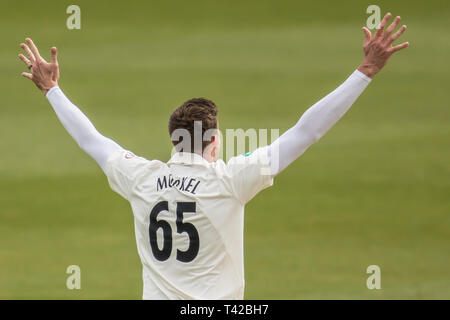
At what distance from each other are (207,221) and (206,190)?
0.13 meters

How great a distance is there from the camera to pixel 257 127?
33.4 ft

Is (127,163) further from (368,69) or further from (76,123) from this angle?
(368,69)

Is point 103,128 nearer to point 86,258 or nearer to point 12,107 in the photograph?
point 12,107

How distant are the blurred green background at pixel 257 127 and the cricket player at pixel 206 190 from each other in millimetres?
3569

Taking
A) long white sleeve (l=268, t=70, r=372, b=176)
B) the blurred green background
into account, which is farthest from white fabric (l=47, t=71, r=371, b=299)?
the blurred green background

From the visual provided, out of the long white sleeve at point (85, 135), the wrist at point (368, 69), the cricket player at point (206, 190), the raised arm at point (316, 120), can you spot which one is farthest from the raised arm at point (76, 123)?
the wrist at point (368, 69)

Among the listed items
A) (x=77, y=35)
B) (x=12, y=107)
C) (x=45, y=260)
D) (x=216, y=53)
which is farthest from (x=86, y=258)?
(x=77, y=35)

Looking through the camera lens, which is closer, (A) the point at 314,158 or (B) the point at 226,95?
(A) the point at 314,158

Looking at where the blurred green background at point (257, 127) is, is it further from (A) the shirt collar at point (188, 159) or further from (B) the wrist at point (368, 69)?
(B) the wrist at point (368, 69)

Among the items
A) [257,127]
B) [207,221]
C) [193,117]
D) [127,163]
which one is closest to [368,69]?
[193,117]

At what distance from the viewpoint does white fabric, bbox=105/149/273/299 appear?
Answer: 2.97 meters

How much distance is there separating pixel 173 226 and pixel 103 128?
7.49 m

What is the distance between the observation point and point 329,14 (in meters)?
13.1

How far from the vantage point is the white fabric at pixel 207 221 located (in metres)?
2.97
